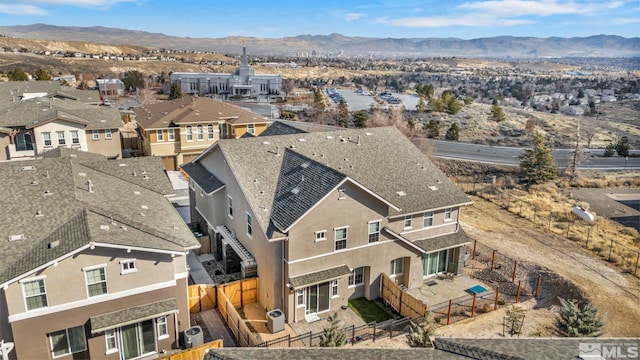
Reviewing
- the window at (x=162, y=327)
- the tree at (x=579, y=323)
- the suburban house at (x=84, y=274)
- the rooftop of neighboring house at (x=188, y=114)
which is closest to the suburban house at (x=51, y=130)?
the rooftop of neighboring house at (x=188, y=114)

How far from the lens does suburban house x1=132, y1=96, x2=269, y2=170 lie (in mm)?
48438

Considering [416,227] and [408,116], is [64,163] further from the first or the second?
[408,116]

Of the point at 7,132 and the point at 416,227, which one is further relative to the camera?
the point at 7,132

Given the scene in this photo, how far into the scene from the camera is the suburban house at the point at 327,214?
76.7ft

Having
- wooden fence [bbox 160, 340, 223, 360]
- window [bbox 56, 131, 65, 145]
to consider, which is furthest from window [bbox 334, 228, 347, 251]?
window [bbox 56, 131, 65, 145]

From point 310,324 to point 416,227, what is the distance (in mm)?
9142

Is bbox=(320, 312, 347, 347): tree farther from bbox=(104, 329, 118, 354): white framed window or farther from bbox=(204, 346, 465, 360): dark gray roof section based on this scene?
bbox=(104, 329, 118, 354): white framed window

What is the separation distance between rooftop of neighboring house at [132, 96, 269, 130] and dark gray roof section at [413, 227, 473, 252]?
3128cm

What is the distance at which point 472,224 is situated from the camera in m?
39.2

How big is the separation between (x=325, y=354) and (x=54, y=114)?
41827mm

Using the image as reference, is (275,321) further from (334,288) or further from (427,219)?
(427,219)

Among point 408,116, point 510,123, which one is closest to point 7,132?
point 408,116

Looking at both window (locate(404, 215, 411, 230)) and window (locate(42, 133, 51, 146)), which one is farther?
window (locate(42, 133, 51, 146))

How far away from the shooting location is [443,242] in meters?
28.2
